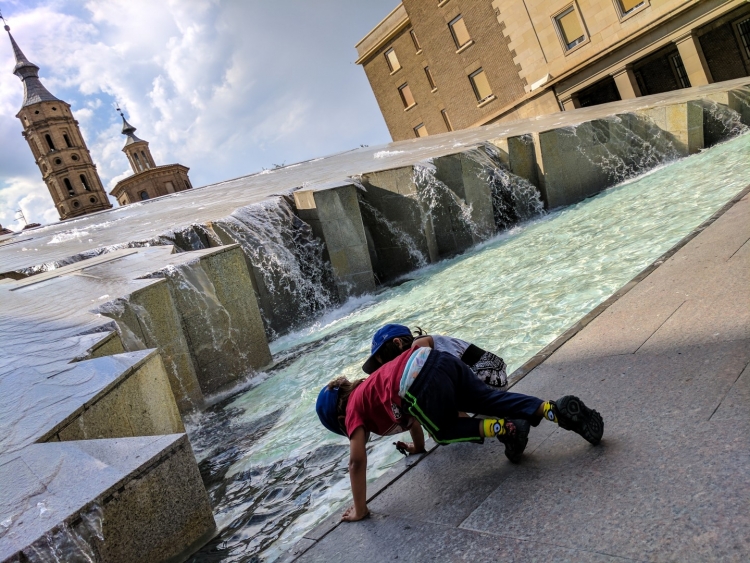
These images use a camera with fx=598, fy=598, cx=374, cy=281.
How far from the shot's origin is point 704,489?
6.27 ft

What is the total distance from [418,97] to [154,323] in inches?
1207

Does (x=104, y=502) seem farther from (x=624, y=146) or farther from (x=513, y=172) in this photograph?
(x=624, y=146)

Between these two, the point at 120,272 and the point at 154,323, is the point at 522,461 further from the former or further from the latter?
the point at 120,272

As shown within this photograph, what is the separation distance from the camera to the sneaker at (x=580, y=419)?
94.5 inches

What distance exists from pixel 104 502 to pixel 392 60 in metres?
35.4

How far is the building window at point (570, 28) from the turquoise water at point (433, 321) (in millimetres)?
15002

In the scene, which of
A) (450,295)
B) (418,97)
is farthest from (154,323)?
(418,97)

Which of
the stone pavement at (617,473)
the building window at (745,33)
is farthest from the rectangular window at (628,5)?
the stone pavement at (617,473)

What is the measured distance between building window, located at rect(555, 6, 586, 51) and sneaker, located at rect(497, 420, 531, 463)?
2453cm

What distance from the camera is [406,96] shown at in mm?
35281

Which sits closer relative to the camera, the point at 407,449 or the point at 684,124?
the point at 407,449

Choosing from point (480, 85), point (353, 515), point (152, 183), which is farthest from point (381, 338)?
point (152, 183)

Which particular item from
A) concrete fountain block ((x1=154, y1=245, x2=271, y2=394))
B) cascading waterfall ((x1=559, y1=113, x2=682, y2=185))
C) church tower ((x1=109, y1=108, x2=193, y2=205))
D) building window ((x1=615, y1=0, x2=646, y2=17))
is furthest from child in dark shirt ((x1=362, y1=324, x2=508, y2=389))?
church tower ((x1=109, y1=108, x2=193, y2=205))

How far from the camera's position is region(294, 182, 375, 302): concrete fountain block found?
9.19 metres
